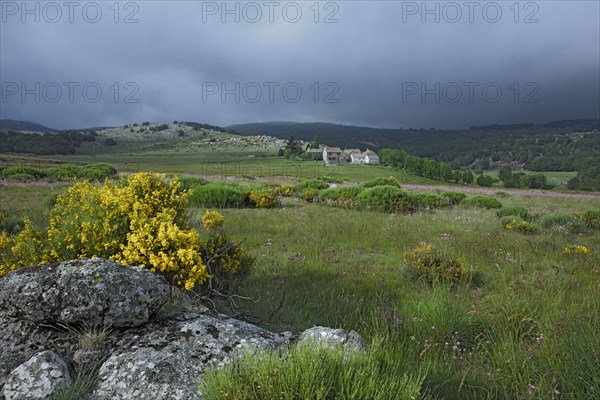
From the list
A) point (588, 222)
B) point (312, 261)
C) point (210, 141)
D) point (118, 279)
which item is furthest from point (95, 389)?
point (210, 141)

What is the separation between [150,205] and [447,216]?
13913mm

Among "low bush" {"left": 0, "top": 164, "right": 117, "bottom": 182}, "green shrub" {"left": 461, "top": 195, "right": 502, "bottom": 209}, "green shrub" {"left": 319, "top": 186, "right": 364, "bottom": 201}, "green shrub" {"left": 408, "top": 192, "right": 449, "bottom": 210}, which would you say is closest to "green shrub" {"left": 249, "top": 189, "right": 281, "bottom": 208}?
"green shrub" {"left": 319, "top": 186, "right": 364, "bottom": 201}

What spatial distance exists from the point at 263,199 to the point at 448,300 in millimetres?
15199

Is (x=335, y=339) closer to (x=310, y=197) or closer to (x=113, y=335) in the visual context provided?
(x=113, y=335)

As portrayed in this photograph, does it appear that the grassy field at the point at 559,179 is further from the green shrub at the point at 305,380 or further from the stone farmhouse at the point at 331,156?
the green shrub at the point at 305,380

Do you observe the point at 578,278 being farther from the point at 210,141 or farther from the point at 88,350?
the point at 210,141

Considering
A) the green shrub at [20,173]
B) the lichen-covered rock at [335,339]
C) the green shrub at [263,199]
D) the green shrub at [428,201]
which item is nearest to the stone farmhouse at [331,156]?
the green shrub at [20,173]

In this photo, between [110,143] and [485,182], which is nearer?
[485,182]

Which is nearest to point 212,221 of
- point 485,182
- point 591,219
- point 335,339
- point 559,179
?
point 335,339

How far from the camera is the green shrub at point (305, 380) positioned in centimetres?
221

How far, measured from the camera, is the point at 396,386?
2412mm

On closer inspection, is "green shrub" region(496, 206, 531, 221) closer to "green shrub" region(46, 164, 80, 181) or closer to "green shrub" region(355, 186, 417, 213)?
"green shrub" region(355, 186, 417, 213)

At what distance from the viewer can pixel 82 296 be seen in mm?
3041

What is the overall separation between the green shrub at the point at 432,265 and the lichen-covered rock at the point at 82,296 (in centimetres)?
536
